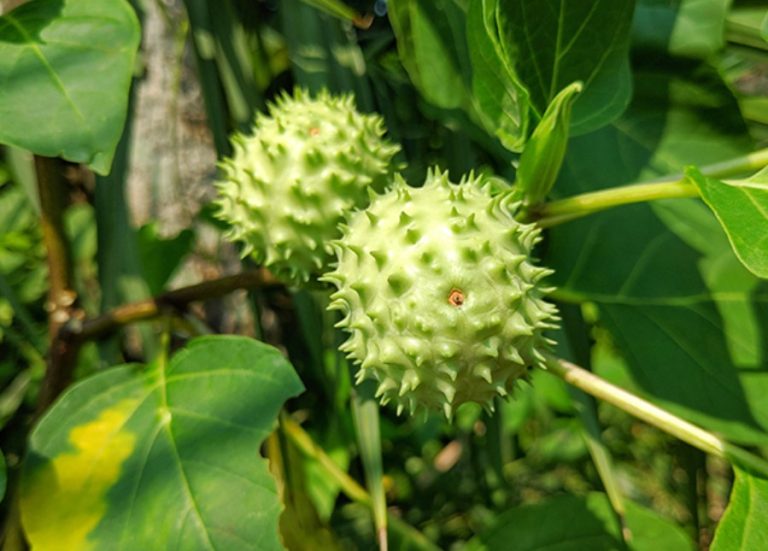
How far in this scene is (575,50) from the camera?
877 mm

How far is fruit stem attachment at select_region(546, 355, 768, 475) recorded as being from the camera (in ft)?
2.57

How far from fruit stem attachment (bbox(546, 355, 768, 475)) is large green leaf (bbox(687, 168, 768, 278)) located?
0.67ft

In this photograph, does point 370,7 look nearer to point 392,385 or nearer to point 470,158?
point 470,158

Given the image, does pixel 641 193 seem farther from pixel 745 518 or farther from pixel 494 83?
pixel 745 518

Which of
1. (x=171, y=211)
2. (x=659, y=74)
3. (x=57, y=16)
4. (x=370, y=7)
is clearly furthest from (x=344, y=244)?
(x=370, y=7)

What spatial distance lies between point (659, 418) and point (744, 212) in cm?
23

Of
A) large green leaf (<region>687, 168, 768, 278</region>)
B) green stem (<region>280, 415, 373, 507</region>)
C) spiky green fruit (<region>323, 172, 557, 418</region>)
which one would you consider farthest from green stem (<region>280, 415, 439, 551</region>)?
large green leaf (<region>687, 168, 768, 278</region>)

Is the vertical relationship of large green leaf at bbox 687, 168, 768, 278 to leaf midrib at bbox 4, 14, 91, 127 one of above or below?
below

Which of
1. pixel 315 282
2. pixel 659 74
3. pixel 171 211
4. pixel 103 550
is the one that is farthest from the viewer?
pixel 171 211

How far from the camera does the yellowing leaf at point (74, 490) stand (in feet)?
2.85

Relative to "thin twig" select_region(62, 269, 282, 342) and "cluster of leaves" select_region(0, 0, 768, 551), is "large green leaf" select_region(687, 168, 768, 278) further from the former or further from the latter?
"thin twig" select_region(62, 269, 282, 342)

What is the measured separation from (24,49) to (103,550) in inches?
21.4

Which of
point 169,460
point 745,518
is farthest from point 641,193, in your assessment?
point 169,460

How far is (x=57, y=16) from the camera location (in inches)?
33.9
